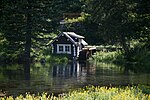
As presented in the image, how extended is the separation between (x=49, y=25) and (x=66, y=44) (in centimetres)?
962

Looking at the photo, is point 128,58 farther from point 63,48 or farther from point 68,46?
point 63,48

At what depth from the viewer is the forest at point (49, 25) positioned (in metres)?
48.0

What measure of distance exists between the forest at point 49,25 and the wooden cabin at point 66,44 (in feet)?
6.30

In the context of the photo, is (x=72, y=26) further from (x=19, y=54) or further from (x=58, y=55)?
(x=19, y=54)

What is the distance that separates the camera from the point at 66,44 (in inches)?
2304

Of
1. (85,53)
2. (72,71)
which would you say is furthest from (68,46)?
(72,71)

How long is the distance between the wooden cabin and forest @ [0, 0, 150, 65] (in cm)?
192

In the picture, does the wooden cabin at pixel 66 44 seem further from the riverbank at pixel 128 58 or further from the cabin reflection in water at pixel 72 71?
the cabin reflection in water at pixel 72 71

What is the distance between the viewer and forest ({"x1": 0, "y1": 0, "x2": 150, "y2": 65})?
4803 cm

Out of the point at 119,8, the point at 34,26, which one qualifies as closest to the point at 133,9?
the point at 119,8

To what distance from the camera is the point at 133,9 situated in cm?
5403

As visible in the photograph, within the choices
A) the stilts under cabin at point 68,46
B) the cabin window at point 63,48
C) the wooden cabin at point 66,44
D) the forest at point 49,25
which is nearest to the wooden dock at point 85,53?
the stilts under cabin at point 68,46

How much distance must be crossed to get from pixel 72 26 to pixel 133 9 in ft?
68.9

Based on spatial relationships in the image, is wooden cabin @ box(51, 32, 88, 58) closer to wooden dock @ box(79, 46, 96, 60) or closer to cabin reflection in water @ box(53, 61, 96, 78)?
wooden dock @ box(79, 46, 96, 60)
